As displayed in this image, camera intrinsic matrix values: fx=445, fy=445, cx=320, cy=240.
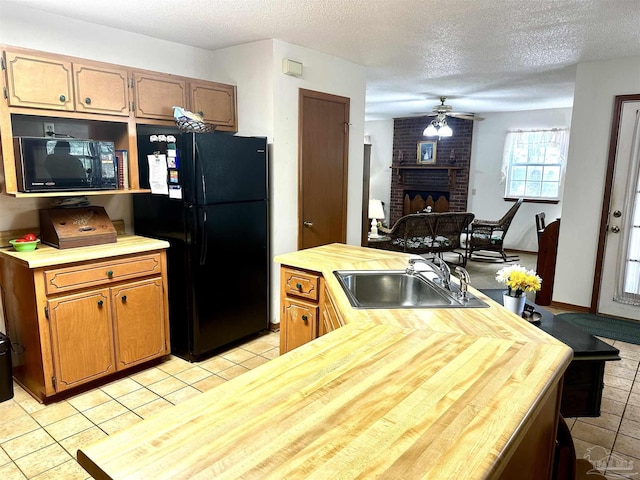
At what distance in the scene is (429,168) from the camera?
27.1 feet

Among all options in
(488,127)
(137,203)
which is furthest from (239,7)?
(488,127)

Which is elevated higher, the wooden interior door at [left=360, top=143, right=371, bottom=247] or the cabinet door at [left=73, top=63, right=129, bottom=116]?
the cabinet door at [left=73, top=63, right=129, bottom=116]

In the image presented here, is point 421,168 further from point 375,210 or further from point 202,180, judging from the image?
point 202,180

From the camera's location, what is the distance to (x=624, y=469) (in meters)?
2.12

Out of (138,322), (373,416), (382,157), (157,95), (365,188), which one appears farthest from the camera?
(382,157)

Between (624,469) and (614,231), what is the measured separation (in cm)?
265

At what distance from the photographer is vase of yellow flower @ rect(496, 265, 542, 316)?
238cm

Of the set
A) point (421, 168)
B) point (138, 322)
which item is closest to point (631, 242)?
point (138, 322)

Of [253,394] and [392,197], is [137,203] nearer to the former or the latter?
[253,394]

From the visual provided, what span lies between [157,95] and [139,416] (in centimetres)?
214

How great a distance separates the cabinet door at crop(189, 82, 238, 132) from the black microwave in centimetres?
83

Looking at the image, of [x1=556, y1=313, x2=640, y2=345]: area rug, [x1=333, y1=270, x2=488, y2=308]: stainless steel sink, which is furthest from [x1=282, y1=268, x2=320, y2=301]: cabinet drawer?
[x1=556, y1=313, x2=640, y2=345]: area rug

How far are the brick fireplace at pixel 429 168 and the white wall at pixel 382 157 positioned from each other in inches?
5.3

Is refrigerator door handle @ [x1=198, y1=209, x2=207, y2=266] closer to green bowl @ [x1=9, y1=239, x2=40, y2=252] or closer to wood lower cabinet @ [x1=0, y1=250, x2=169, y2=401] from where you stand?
wood lower cabinet @ [x1=0, y1=250, x2=169, y2=401]
